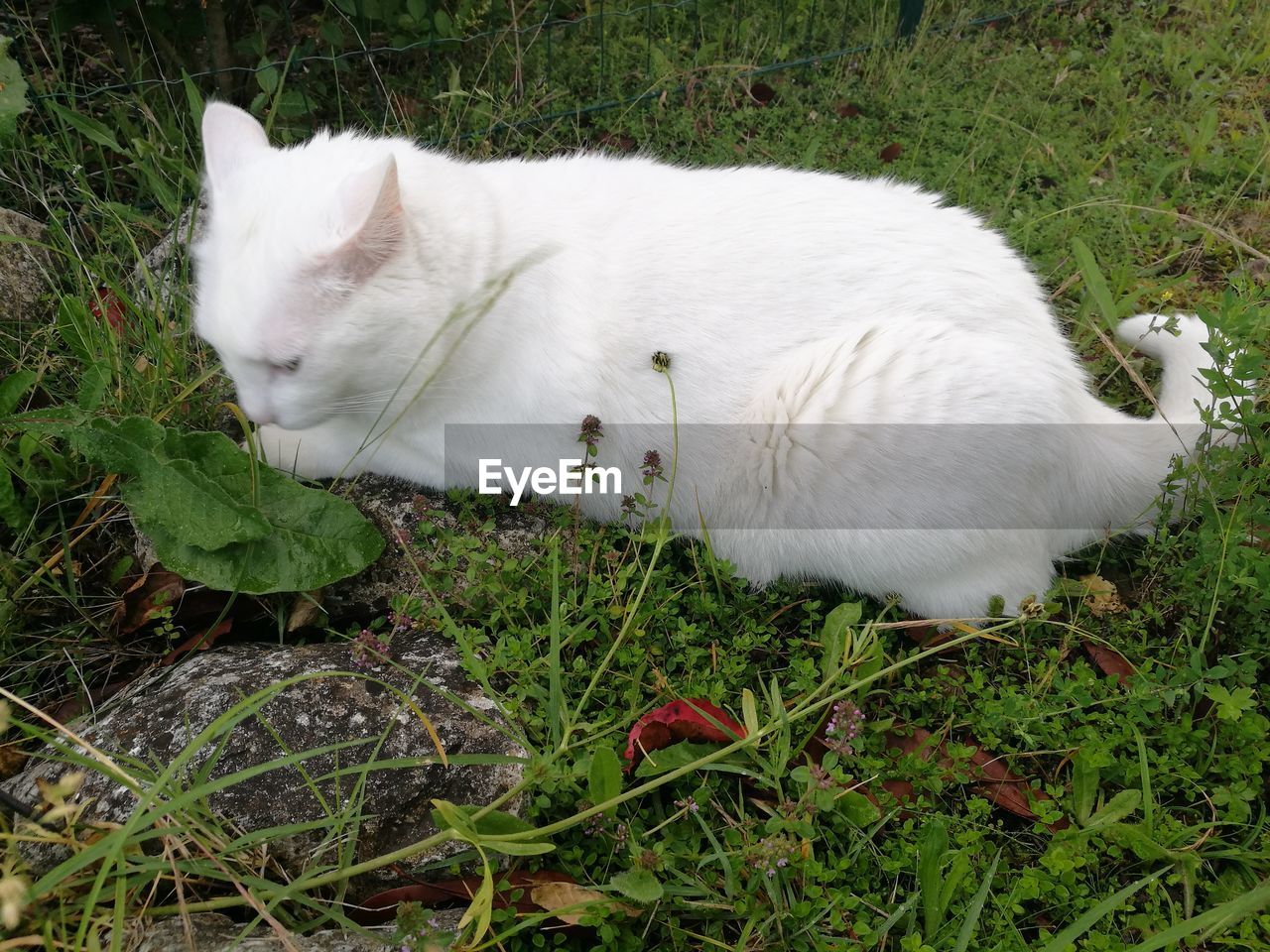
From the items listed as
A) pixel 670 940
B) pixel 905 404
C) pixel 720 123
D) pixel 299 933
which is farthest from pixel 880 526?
pixel 720 123

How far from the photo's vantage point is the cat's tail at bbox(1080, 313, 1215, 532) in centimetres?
224

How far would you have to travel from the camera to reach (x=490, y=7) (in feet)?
11.9

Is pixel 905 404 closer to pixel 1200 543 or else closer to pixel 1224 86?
pixel 1200 543

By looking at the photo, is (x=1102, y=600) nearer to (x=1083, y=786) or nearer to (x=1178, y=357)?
(x=1083, y=786)

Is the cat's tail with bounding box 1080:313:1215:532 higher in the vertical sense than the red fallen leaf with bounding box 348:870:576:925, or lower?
higher

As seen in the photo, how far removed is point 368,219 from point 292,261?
0.20 meters

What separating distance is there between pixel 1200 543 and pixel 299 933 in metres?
2.11

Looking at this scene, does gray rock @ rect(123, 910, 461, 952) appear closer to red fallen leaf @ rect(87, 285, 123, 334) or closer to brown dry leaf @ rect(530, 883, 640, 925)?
brown dry leaf @ rect(530, 883, 640, 925)

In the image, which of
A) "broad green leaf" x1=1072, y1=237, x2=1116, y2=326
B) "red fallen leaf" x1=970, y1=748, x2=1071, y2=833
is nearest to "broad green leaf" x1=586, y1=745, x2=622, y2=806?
"red fallen leaf" x1=970, y1=748, x2=1071, y2=833

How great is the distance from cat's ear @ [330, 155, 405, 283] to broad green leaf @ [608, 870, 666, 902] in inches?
52.6

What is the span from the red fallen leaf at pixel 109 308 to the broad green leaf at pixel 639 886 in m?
2.04

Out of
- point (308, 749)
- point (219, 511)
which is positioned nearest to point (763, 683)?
point (308, 749)

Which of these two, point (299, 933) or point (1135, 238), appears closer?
point (299, 933)

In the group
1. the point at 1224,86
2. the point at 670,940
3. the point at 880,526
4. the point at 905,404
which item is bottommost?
the point at 670,940
